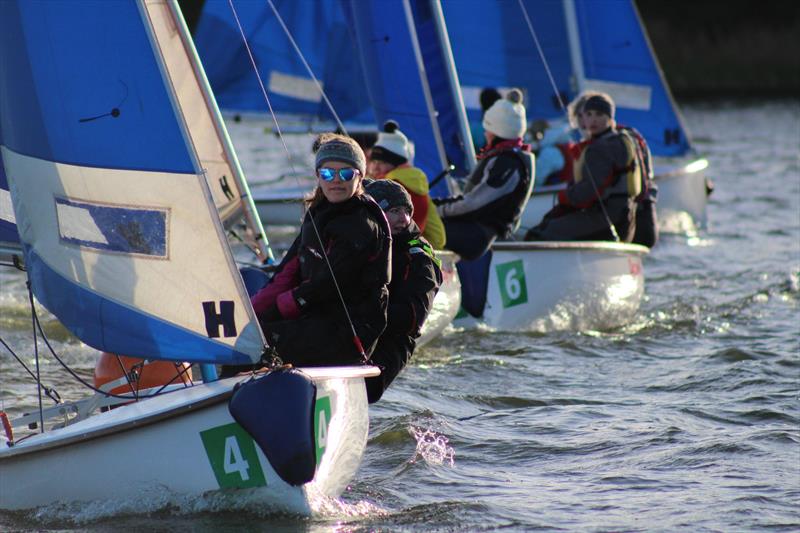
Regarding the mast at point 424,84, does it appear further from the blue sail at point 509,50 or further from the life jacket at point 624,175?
the blue sail at point 509,50

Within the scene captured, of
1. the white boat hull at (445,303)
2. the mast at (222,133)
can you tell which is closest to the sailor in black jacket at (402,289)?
the mast at (222,133)

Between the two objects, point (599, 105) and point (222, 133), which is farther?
point (599, 105)

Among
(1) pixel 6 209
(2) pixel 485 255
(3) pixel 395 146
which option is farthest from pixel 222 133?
(2) pixel 485 255

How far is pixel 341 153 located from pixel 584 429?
1.97 metres

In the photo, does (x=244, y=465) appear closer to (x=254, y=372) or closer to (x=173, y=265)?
(x=254, y=372)

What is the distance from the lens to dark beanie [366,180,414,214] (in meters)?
4.87

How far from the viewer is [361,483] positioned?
16.3 ft

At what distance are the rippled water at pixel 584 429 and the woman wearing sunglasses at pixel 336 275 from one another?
1.59 ft

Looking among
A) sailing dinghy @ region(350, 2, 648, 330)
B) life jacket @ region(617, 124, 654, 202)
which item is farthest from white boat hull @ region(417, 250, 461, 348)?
life jacket @ region(617, 124, 654, 202)

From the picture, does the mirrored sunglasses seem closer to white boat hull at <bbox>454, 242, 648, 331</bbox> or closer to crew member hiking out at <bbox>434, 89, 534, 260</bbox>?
crew member hiking out at <bbox>434, 89, 534, 260</bbox>

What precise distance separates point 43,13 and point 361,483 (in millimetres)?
1824

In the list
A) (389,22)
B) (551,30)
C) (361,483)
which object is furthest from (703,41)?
(361,483)

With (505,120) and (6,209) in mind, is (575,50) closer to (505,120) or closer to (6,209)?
(505,120)

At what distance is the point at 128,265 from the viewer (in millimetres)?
4320
